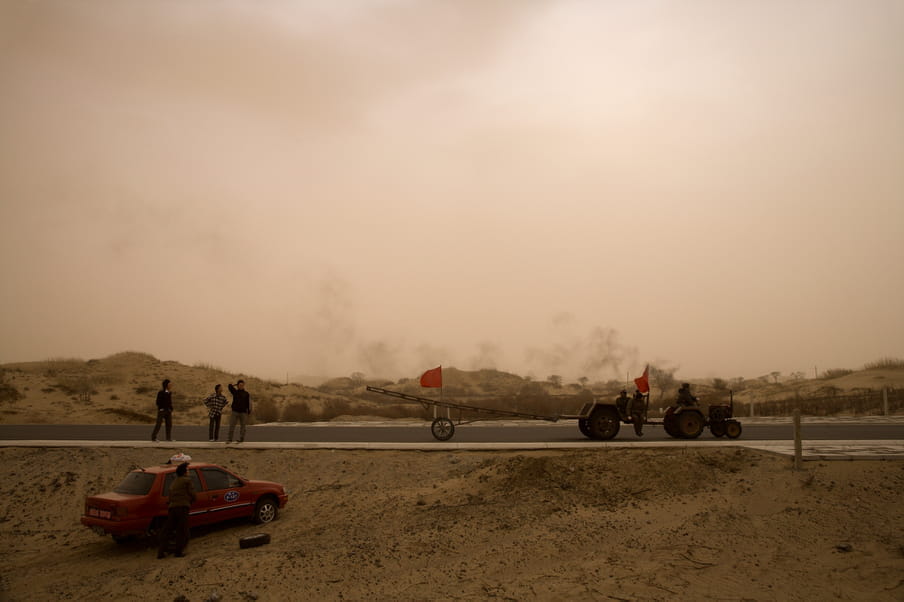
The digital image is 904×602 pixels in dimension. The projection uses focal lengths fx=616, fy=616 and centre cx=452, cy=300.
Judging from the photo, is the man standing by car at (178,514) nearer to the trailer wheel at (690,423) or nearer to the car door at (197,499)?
the car door at (197,499)

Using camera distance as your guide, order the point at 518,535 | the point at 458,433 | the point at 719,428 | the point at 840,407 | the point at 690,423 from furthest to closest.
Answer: the point at 840,407 → the point at 458,433 → the point at 719,428 → the point at 690,423 → the point at 518,535

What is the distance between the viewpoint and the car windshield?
12828 millimetres

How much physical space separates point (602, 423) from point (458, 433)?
6.42 meters

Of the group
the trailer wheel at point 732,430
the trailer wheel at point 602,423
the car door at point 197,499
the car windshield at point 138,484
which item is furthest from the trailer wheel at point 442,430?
the car windshield at point 138,484

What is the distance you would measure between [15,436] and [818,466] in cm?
2764

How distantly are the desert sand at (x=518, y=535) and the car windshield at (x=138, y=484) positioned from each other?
1350 mm

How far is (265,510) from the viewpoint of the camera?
14.4 m

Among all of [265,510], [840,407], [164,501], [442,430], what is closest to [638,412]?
[442,430]

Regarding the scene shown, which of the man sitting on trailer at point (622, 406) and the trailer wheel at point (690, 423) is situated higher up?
the man sitting on trailer at point (622, 406)

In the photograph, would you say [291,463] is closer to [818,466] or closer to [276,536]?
[276,536]

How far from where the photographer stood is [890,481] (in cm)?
1396

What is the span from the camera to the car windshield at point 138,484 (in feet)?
42.1

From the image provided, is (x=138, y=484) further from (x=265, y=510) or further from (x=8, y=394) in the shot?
(x=8, y=394)

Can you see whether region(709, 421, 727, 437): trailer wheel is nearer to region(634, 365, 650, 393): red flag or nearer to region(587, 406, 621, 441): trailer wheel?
region(634, 365, 650, 393): red flag
